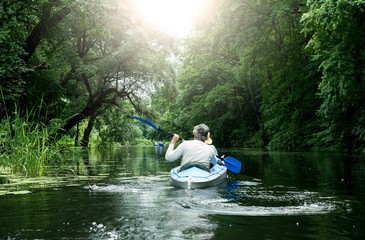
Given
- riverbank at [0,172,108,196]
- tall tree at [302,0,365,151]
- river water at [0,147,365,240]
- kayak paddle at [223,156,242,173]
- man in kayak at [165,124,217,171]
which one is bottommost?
river water at [0,147,365,240]

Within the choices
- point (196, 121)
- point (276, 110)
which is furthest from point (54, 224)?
point (196, 121)

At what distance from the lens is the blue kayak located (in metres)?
7.49

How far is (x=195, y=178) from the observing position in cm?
759

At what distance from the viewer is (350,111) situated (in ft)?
69.3

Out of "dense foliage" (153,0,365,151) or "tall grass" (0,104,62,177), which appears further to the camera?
"dense foliage" (153,0,365,151)

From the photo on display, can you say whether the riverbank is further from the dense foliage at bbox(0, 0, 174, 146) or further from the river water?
the dense foliage at bbox(0, 0, 174, 146)

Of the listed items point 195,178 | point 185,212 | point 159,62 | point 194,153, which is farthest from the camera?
point 159,62

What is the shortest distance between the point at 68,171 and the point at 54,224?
6336 mm

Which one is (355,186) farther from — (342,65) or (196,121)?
(196,121)

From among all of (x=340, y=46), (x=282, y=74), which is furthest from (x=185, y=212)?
(x=282, y=74)

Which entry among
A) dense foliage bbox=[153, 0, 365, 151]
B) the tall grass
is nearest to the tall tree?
dense foliage bbox=[153, 0, 365, 151]

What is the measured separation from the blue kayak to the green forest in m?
3.24

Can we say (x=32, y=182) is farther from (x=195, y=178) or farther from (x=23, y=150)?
(x=195, y=178)

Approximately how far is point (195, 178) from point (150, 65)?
53.6 ft
